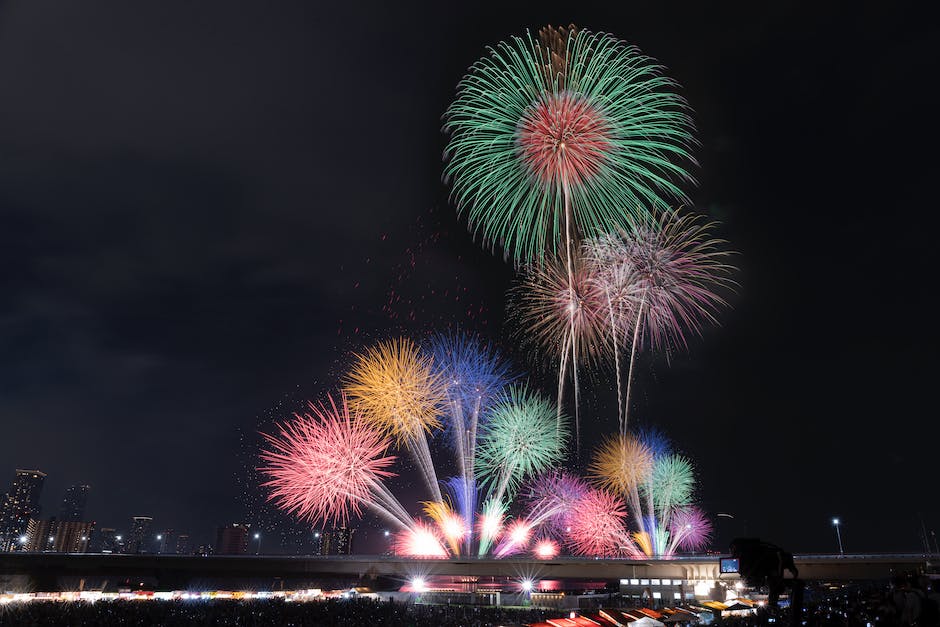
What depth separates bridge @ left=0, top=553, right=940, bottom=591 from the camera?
252 ft

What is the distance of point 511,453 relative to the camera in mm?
61469

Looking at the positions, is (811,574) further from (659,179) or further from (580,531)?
(659,179)

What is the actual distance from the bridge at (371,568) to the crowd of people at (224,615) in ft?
133

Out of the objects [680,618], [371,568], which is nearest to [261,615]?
[680,618]

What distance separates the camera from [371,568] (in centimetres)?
8806

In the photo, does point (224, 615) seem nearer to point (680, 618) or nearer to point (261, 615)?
point (261, 615)

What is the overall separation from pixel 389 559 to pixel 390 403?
1565 inches

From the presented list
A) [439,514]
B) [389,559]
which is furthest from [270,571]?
[439,514]

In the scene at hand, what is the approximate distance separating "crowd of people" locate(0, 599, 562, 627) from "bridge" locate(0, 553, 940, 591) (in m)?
40.5

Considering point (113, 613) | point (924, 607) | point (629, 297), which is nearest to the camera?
point (924, 607)

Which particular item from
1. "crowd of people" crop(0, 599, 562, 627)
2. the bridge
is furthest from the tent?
the bridge

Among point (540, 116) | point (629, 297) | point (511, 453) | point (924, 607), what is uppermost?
point (540, 116)

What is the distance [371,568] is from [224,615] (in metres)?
55.3

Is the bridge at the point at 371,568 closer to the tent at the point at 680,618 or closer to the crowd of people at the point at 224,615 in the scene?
the tent at the point at 680,618
